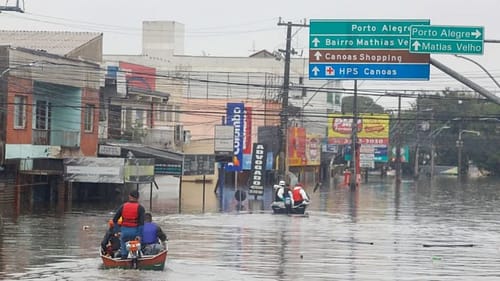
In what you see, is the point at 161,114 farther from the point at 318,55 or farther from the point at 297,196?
the point at 318,55

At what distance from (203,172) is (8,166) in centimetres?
1347

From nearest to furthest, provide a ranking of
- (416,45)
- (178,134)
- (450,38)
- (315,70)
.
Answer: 1. (450,38)
2. (416,45)
3. (315,70)
4. (178,134)

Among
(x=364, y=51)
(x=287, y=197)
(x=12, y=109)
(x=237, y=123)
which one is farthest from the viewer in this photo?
(x=237, y=123)

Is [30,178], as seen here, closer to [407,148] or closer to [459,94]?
[459,94]

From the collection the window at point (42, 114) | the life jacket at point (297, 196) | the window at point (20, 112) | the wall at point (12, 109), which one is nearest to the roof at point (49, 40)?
the window at point (42, 114)

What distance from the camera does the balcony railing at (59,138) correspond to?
49438mm

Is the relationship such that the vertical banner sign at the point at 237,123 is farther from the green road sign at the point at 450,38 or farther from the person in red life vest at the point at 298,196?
the green road sign at the point at 450,38

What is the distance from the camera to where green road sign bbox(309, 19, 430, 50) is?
29.4 m

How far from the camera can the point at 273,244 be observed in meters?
29.1

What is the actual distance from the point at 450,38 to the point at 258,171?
105 feet

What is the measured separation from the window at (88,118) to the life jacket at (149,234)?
1281 inches

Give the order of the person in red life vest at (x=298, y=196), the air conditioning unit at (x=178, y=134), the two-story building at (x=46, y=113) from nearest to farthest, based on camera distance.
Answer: the person in red life vest at (x=298, y=196) → the two-story building at (x=46, y=113) → the air conditioning unit at (x=178, y=134)

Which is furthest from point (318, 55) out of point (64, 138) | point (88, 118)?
point (88, 118)

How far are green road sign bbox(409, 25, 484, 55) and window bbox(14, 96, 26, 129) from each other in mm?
23501
